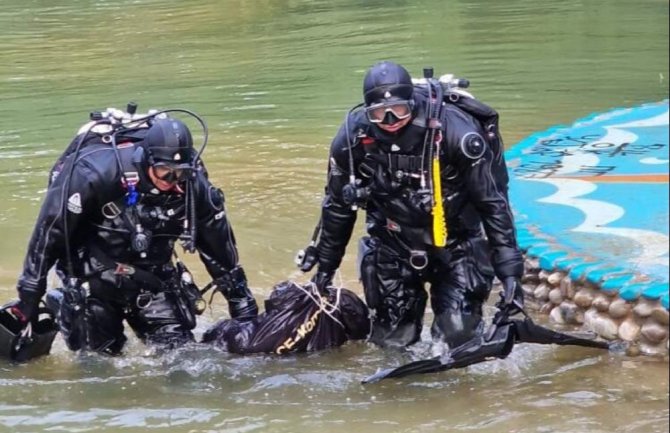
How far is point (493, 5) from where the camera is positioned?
1659cm

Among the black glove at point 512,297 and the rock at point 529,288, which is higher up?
the black glove at point 512,297

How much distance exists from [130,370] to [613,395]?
2138 millimetres

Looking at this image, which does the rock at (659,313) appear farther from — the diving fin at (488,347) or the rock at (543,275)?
the rock at (543,275)

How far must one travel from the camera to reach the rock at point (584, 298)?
452cm

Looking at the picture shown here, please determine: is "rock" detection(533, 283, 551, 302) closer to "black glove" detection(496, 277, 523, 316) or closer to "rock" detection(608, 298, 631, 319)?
"rock" detection(608, 298, 631, 319)

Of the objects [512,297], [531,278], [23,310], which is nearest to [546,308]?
[531,278]

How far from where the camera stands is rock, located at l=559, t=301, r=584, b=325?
Answer: 15.2 ft

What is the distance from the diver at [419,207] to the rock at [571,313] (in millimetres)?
526

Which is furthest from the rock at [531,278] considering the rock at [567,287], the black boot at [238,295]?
the black boot at [238,295]

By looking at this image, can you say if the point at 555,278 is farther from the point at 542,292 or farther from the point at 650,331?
the point at 650,331

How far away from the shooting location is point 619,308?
4.28 m

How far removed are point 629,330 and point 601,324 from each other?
22cm

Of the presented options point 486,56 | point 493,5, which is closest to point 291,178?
point 486,56

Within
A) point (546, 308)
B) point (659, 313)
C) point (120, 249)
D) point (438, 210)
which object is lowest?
point (546, 308)
